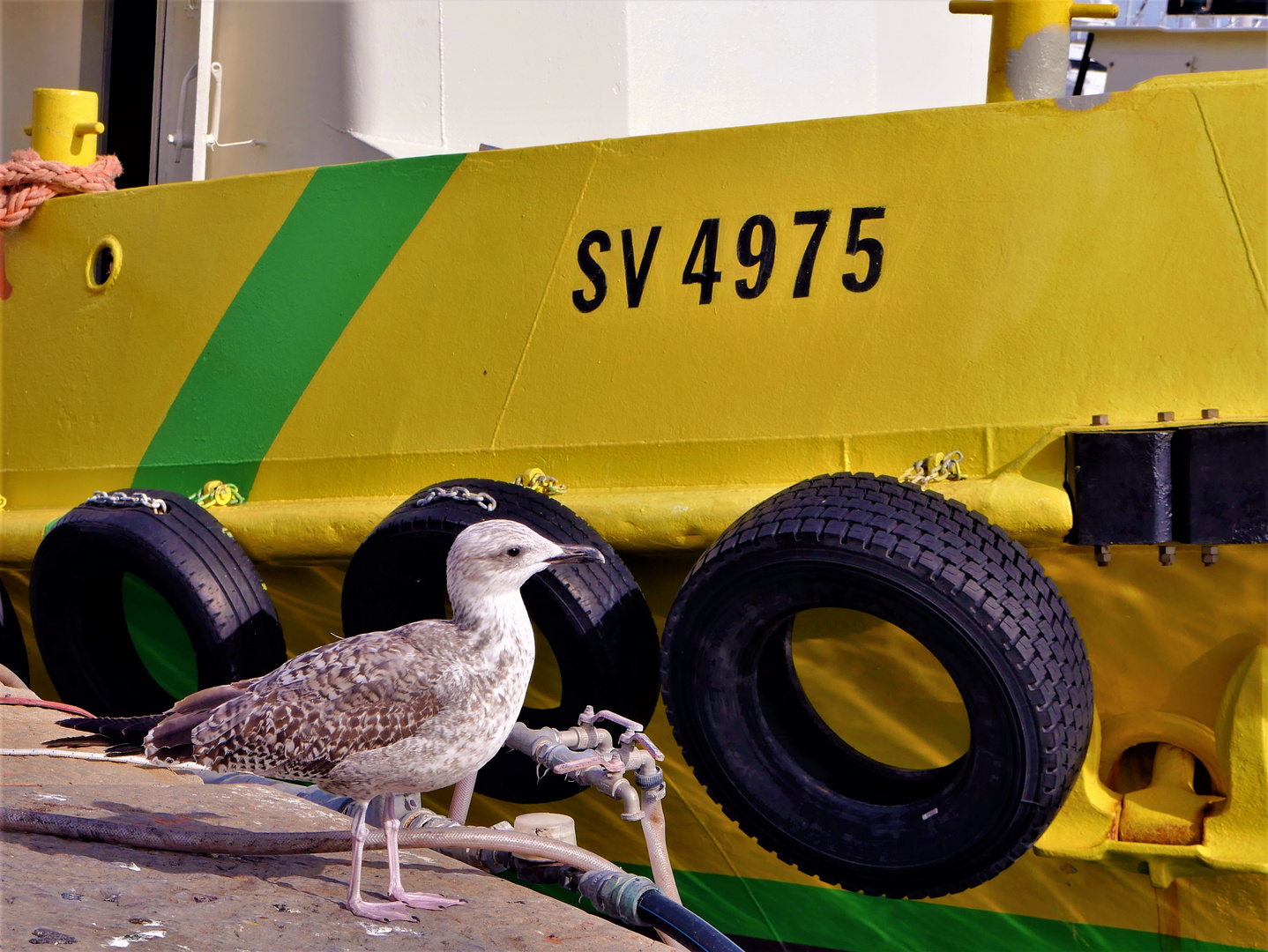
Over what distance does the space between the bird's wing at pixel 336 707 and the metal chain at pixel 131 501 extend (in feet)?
4.02

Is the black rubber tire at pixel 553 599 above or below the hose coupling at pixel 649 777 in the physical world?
above

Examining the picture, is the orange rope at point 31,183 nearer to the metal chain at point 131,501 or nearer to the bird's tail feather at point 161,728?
the metal chain at point 131,501

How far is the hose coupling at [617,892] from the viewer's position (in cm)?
219

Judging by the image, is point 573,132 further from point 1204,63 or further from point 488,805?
point 1204,63

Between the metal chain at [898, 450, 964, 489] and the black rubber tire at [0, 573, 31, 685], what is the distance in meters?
2.68

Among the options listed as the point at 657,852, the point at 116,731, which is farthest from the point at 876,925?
the point at 116,731

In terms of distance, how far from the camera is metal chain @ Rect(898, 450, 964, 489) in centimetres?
265

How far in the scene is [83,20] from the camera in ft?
15.8

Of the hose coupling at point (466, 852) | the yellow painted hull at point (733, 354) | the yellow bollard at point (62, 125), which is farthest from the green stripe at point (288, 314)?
the hose coupling at point (466, 852)

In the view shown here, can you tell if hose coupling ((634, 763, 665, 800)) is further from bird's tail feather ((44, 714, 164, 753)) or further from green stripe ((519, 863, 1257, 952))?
bird's tail feather ((44, 714, 164, 753))

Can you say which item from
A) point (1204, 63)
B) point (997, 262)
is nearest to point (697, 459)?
point (997, 262)

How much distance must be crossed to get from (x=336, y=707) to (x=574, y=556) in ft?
1.56

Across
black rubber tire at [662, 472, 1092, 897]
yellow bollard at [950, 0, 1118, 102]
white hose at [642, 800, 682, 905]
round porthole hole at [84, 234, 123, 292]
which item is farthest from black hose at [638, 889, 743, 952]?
round porthole hole at [84, 234, 123, 292]

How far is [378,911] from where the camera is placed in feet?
6.93
